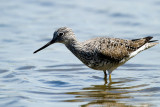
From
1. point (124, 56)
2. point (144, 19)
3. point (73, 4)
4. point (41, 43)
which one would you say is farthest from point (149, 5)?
point (124, 56)

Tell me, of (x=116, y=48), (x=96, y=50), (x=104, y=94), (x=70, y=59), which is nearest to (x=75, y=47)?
(x=96, y=50)

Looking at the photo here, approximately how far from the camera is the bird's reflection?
959 centimetres

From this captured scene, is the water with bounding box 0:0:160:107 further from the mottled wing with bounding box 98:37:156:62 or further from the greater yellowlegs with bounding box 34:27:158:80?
the mottled wing with bounding box 98:37:156:62

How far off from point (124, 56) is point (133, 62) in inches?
59.9

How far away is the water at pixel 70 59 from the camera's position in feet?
32.7

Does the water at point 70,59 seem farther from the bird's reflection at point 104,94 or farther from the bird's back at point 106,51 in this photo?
the bird's back at point 106,51

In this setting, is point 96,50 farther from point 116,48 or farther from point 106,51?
point 116,48

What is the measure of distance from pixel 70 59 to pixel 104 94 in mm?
3351

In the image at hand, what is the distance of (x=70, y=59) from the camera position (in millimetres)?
13516

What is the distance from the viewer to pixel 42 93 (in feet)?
33.6

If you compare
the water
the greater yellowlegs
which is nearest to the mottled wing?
the greater yellowlegs

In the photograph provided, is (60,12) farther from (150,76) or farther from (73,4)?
(150,76)

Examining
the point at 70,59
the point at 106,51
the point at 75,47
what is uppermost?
the point at 75,47

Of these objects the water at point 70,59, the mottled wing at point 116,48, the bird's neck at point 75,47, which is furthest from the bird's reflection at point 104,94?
the bird's neck at point 75,47
